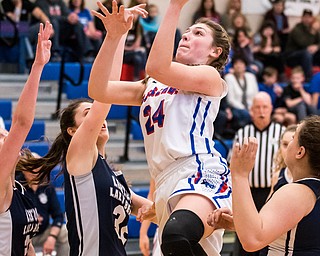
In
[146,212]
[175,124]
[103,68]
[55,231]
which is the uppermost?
[103,68]

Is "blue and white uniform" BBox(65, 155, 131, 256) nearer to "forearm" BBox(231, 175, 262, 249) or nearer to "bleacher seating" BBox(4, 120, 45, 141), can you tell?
"forearm" BBox(231, 175, 262, 249)

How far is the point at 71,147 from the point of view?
412 cm

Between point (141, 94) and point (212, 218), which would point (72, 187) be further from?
point (212, 218)

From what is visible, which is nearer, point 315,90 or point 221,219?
point 221,219

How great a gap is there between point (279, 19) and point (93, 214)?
929 cm

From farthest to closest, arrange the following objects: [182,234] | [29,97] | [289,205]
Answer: [29,97] → [182,234] → [289,205]

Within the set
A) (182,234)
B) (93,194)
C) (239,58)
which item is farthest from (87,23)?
(182,234)

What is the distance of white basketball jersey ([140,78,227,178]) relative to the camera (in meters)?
3.90

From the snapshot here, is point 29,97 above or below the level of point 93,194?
above

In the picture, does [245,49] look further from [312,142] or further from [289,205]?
[289,205]

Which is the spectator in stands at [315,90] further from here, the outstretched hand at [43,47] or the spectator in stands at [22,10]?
the outstretched hand at [43,47]

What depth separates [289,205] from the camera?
3.28 meters

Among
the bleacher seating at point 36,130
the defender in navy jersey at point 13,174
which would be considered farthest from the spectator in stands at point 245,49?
the defender in navy jersey at point 13,174

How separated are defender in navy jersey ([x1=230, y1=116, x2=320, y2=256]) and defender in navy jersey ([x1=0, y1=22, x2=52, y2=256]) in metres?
1.13
